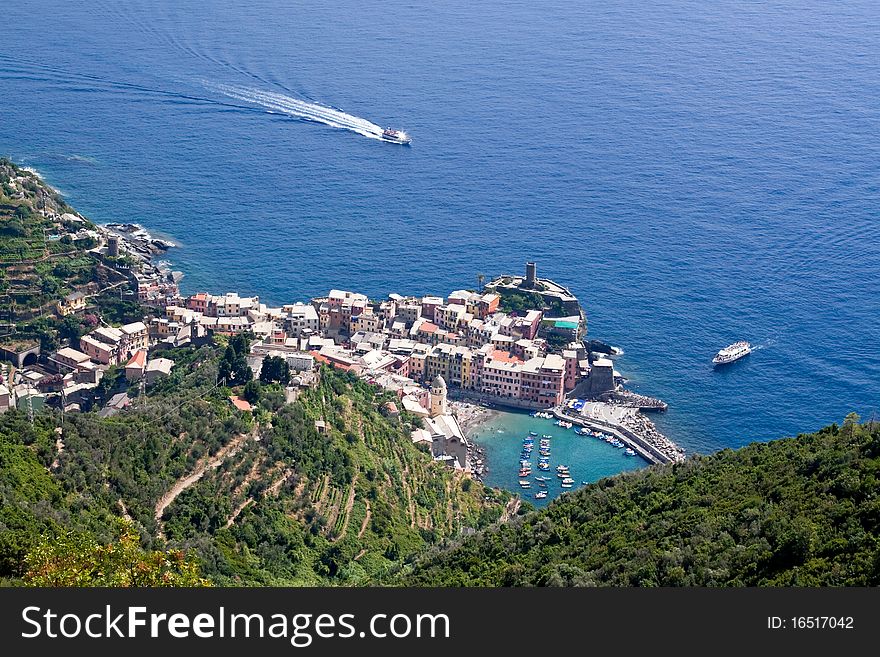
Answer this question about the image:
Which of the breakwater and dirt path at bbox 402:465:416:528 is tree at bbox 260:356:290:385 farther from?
the breakwater

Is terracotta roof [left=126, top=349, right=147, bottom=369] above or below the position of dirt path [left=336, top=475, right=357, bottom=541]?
above

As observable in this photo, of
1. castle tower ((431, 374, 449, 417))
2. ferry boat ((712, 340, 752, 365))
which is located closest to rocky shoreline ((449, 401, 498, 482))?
castle tower ((431, 374, 449, 417))

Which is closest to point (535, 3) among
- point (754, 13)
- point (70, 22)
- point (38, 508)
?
point (754, 13)

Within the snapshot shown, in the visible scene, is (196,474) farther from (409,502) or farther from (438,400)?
(438,400)

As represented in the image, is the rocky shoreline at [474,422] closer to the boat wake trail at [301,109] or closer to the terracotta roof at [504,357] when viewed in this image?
the terracotta roof at [504,357]

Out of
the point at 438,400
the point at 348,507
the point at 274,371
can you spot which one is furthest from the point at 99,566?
the point at 438,400
